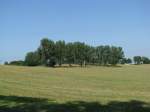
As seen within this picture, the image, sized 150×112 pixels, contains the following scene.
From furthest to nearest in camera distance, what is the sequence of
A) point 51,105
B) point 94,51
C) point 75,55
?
1. point 94,51
2. point 75,55
3. point 51,105

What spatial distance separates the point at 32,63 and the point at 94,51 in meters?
31.4

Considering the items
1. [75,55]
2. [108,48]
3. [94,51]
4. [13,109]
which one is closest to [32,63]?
[75,55]

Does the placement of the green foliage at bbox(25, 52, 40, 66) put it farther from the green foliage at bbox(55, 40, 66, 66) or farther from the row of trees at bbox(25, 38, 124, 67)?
the green foliage at bbox(55, 40, 66, 66)

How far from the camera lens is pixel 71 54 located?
129250 millimetres

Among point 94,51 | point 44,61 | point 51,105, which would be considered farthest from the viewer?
point 94,51

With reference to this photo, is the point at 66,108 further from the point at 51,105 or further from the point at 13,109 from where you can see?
the point at 13,109

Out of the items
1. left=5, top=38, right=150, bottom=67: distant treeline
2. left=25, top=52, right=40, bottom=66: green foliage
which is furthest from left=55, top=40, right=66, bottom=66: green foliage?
left=25, top=52, right=40, bottom=66: green foliage

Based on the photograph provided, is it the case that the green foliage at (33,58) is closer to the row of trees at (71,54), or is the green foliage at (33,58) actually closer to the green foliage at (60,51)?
the row of trees at (71,54)

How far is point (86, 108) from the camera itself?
30.8 ft

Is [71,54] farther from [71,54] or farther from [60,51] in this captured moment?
[60,51]

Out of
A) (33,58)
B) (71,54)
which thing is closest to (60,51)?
(71,54)

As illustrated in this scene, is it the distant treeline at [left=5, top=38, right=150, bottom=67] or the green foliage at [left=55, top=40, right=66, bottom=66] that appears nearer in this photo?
the distant treeline at [left=5, top=38, right=150, bottom=67]

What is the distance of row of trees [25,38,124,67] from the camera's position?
12131 centimetres

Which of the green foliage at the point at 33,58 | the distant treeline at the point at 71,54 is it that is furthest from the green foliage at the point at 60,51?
the green foliage at the point at 33,58
